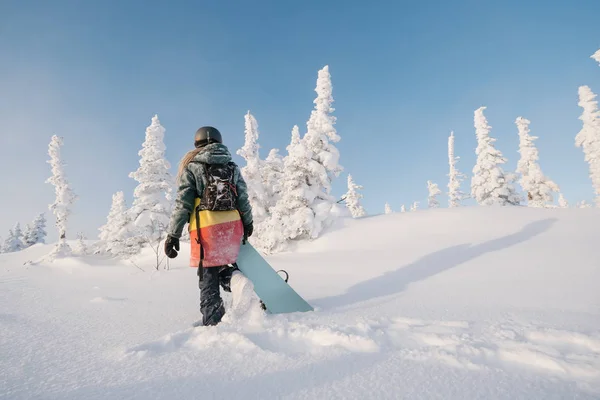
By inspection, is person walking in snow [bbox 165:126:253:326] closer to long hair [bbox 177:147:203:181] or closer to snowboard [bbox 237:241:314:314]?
long hair [bbox 177:147:203:181]

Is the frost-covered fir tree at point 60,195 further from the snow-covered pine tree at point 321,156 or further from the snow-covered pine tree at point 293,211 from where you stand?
the snow-covered pine tree at point 321,156

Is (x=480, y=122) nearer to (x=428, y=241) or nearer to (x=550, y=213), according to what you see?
(x=550, y=213)

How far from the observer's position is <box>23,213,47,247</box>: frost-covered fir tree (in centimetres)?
4600

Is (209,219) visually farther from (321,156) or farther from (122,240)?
(122,240)

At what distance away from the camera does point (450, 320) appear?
2768 mm

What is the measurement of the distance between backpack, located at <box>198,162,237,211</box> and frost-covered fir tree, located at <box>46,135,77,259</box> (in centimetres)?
2626

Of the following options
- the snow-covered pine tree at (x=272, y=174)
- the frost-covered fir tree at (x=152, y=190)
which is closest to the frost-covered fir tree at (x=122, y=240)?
the frost-covered fir tree at (x=152, y=190)

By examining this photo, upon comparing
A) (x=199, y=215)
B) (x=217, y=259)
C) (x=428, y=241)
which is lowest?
(x=428, y=241)

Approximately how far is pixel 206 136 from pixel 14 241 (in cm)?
6538

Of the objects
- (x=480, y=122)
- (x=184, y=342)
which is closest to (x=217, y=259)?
(x=184, y=342)

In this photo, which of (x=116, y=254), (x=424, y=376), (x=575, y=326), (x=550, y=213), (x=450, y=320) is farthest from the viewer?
(x=116, y=254)

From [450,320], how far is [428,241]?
944 centimetres

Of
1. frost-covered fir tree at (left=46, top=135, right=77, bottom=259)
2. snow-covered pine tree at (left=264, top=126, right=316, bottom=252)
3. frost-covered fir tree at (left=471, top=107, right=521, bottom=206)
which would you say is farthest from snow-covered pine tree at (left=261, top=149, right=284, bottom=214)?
frost-covered fir tree at (left=471, top=107, right=521, bottom=206)

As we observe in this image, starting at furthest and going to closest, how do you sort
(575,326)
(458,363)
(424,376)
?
(575,326) < (458,363) < (424,376)
